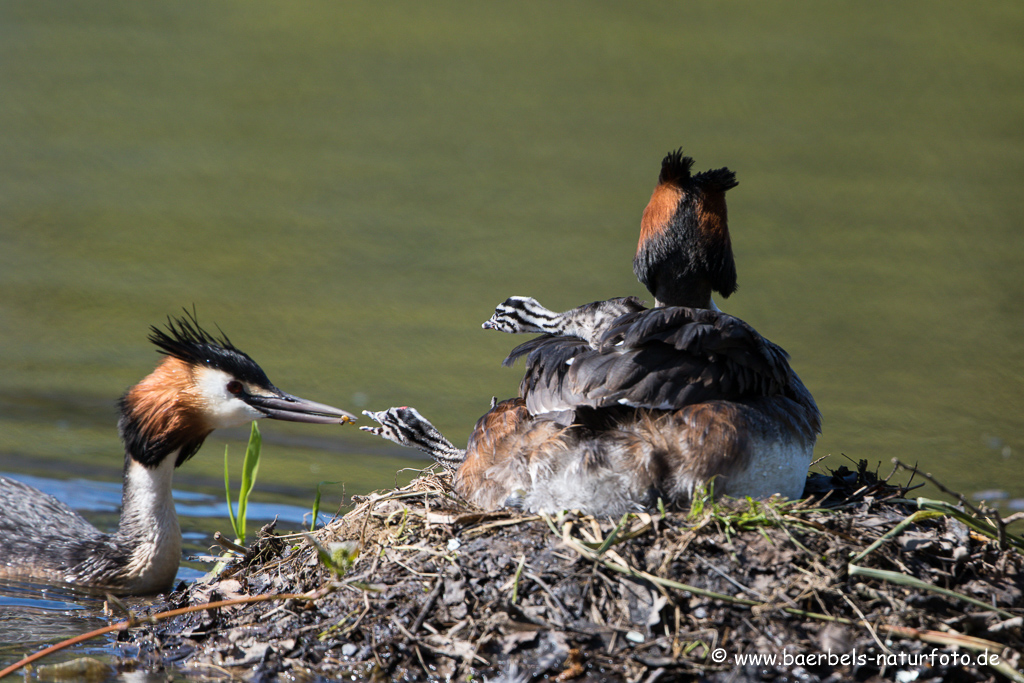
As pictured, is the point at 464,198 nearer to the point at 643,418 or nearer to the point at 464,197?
the point at 464,197

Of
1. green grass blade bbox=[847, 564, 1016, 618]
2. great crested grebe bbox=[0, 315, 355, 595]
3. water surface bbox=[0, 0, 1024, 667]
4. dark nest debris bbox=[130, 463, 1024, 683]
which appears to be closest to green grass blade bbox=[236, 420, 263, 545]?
dark nest debris bbox=[130, 463, 1024, 683]

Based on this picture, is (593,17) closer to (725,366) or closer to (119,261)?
(119,261)

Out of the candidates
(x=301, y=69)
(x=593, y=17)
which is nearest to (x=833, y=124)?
(x=593, y=17)

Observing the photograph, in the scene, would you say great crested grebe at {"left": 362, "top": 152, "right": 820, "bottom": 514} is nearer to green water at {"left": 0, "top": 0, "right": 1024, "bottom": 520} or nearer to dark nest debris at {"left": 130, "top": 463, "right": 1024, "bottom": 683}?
dark nest debris at {"left": 130, "top": 463, "right": 1024, "bottom": 683}

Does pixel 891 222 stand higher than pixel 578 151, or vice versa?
pixel 578 151

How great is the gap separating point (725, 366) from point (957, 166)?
12.3m

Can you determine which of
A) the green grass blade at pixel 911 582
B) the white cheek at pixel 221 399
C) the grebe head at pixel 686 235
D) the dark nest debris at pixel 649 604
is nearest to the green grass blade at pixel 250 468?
the dark nest debris at pixel 649 604

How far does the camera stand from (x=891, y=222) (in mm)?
13891

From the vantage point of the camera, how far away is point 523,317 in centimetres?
503

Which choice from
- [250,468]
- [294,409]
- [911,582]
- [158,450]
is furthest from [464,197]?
[911,582]

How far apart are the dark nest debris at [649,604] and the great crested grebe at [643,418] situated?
13 cm

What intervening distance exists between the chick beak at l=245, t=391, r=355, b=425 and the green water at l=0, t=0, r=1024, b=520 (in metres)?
1.50

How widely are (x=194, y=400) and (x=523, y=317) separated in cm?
208

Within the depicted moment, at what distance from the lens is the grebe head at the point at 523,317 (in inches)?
197
